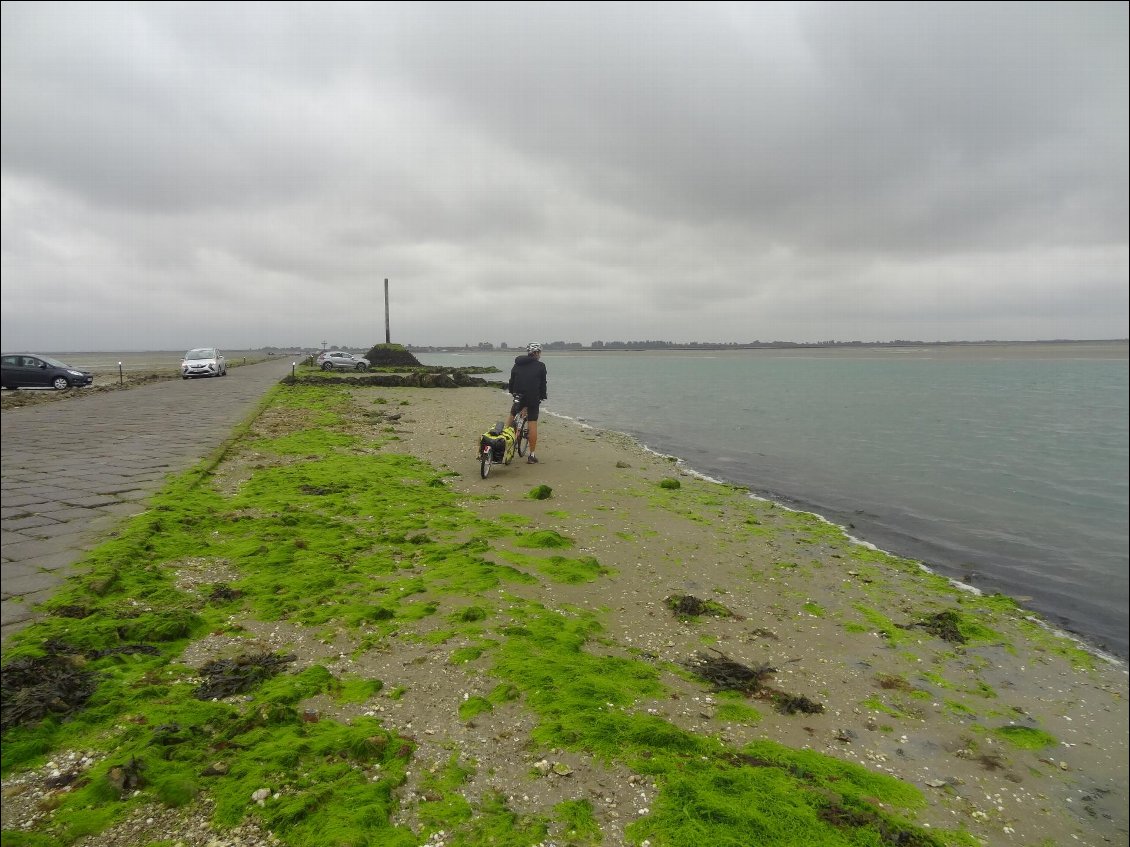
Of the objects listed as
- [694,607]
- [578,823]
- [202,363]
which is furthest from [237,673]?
[202,363]

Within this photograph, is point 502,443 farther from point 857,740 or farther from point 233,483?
point 857,740

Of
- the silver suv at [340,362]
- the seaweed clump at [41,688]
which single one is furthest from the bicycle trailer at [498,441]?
the silver suv at [340,362]

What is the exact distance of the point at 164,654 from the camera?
438 centimetres

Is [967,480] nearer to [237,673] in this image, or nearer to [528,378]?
[528,378]

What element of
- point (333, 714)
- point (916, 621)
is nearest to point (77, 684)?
point (333, 714)

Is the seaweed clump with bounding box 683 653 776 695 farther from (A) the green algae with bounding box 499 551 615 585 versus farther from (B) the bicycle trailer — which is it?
(B) the bicycle trailer

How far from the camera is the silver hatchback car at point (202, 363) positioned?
37219 mm

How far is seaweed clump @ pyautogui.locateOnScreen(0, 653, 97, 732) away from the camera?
134 inches

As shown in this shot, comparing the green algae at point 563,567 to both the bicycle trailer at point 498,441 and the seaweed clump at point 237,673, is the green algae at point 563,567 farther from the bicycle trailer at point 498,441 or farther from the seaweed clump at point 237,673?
the bicycle trailer at point 498,441

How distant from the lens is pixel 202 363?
37656 millimetres

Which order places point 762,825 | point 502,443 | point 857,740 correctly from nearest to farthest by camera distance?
1. point 762,825
2. point 857,740
3. point 502,443

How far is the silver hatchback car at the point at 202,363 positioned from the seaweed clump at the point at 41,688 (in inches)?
1557

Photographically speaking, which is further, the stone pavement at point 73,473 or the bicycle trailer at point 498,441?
the bicycle trailer at point 498,441

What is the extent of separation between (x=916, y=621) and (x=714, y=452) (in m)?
13.8
